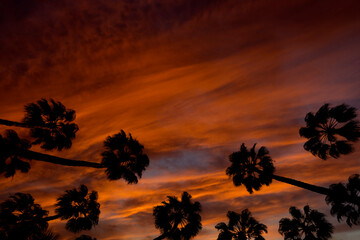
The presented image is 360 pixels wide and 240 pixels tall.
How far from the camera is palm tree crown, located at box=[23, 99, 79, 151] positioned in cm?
1780

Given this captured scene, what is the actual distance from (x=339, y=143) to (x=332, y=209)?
5.61m

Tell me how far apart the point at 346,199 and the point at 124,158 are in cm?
1817

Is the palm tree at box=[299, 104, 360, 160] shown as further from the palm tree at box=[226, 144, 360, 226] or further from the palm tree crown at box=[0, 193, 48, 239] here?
the palm tree crown at box=[0, 193, 48, 239]

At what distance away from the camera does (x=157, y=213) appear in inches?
1136

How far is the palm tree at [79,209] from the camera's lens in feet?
74.4

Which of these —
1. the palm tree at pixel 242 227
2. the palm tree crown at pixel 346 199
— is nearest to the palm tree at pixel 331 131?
the palm tree crown at pixel 346 199

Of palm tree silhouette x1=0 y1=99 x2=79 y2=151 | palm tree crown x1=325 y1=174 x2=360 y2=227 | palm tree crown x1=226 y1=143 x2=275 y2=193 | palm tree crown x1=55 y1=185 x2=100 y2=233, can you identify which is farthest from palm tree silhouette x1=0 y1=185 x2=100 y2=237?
palm tree crown x1=325 y1=174 x2=360 y2=227

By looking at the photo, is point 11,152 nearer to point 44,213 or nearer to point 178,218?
point 44,213

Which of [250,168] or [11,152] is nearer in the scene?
[11,152]

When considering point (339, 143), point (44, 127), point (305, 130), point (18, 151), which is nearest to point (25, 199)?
point (44, 127)

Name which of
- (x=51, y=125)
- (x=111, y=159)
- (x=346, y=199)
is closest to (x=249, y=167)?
(x=346, y=199)

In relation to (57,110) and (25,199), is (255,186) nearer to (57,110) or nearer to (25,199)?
(57,110)

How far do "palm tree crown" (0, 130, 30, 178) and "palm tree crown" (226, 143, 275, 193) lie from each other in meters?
16.7

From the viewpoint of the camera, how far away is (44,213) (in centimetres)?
2109
